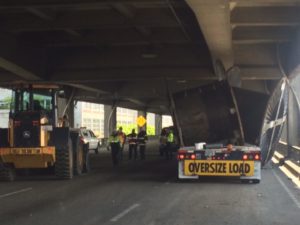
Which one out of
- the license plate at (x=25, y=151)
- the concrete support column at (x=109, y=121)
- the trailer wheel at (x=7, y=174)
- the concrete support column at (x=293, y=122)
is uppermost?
the concrete support column at (x=109, y=121)

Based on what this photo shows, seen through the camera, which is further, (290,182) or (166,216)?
(290,182)

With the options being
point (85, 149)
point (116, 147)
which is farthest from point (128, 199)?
point (116, 147)

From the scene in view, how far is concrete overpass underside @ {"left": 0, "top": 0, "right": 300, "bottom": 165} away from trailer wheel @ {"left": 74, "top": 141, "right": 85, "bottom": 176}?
336 centimetres

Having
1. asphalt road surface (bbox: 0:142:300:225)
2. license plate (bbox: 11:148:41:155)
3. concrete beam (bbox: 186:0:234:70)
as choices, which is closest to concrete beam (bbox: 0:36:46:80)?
license plate (bbox: 11:148:41:155)

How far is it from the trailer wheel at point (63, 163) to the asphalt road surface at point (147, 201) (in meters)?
0.39

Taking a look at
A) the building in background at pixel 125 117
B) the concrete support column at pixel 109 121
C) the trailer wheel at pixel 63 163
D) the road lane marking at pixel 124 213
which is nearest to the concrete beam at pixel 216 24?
the road lane marking at pixel 124 213

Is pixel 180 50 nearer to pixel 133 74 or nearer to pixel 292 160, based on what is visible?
pixel 133 74

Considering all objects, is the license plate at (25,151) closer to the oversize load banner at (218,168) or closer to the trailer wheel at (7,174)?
the trailer wheel at (7,174)

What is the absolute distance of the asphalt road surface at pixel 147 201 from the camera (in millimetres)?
10906

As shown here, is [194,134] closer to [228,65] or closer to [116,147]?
[228,65]

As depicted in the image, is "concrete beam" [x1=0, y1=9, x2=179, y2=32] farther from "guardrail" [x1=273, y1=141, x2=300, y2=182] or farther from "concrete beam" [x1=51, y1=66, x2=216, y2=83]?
"guardrail" [x1=273, y1=141, x2=300, y2=182]

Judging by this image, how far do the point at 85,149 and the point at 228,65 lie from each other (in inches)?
242

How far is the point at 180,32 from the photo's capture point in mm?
22250

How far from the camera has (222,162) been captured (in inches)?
703
